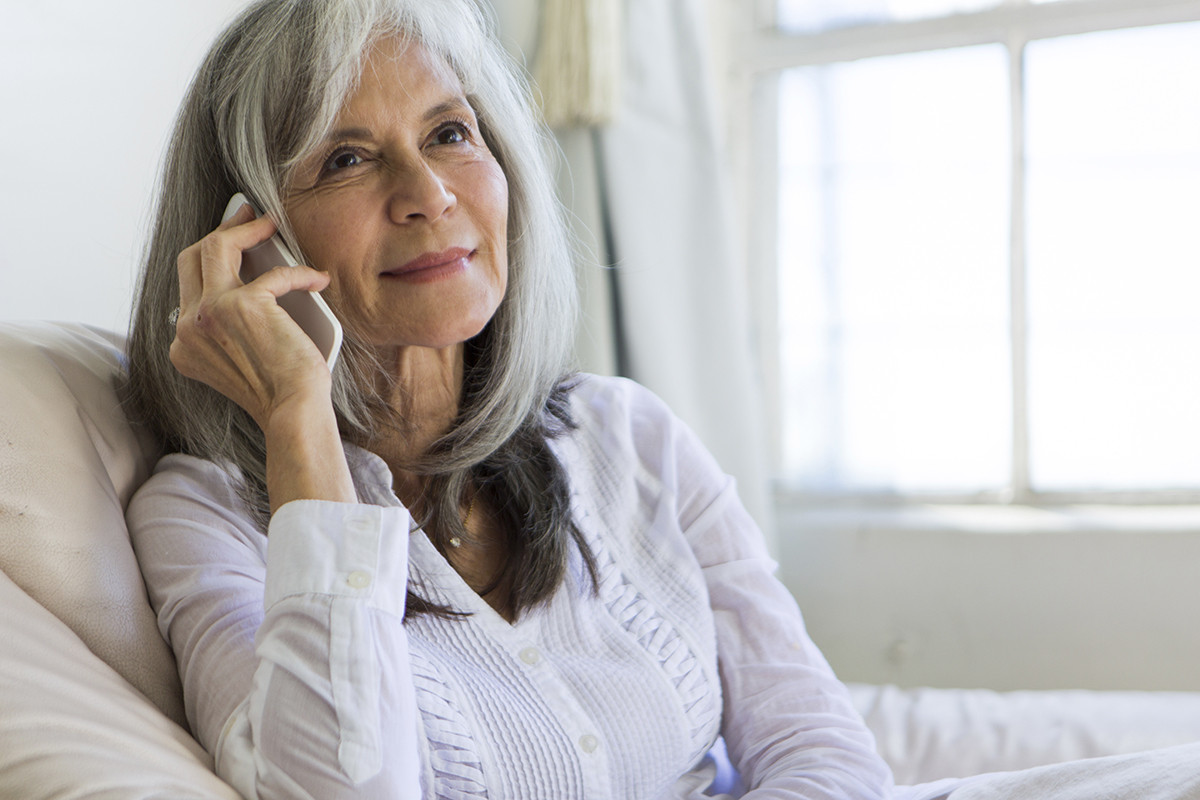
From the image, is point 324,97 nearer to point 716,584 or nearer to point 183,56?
point 716,584

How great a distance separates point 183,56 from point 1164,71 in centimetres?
194

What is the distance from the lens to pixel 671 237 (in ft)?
7.19

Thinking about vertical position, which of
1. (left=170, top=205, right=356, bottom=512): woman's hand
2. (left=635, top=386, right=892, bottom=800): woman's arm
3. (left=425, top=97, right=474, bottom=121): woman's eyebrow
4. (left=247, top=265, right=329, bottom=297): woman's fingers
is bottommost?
(left=635, top=386, right=892, bottom=800): woman's arm

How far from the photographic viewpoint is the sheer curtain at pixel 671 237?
7.07 ft

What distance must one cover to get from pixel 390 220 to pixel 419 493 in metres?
0.31

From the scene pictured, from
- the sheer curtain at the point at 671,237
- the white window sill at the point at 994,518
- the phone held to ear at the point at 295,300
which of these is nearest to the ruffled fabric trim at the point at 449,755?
the phone held to ear at the point at 295,300

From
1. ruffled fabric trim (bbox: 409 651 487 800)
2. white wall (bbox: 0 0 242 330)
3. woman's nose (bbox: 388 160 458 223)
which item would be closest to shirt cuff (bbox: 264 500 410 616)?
ruffled fabric trim (bbox: 409 651 487 800)

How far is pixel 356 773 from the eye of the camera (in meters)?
0.78

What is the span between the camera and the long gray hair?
3.45ft

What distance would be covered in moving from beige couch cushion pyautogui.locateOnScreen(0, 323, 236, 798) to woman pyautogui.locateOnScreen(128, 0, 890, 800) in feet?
0.11

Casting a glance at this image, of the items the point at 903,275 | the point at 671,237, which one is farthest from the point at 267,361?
the point at 903,275

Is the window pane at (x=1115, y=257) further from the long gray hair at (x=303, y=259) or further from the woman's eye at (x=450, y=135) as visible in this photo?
the woman's eye at (x=450, y=135)

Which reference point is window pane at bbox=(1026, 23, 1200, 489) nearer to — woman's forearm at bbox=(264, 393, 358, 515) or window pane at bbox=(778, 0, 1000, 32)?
window pane at bbox=(778, 0, 1000, 32)

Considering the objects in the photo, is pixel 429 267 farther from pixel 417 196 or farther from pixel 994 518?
pixel 994 518
